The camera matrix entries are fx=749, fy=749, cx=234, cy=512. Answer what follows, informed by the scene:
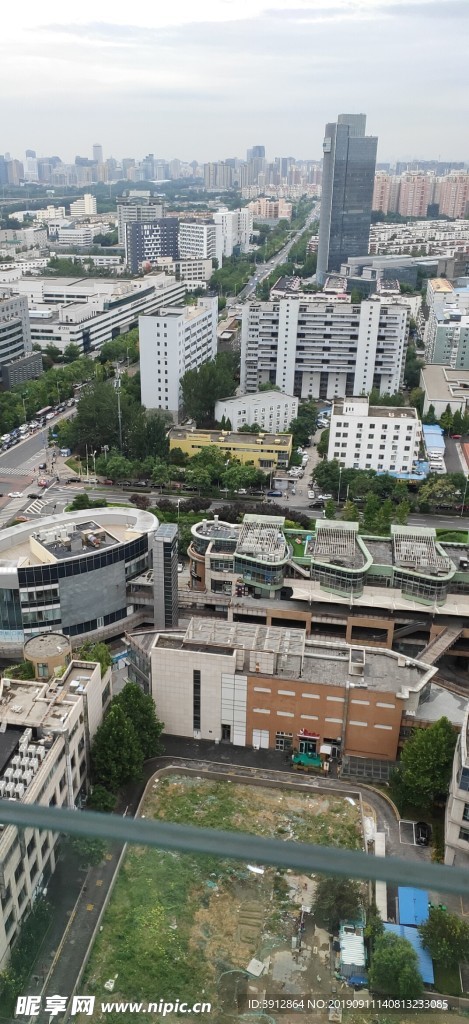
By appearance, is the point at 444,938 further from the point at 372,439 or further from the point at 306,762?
the point at 372,439

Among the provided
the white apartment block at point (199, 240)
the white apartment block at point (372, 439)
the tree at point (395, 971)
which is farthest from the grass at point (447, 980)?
the white apartment block at point (199, 240)

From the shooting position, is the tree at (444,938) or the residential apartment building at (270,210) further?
the residential apartment building at (270,210)

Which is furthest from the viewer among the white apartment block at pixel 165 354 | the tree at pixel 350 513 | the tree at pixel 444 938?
the white apartment block at pixel 165 354

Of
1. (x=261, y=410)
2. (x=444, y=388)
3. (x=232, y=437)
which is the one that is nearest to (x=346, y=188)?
(x=444, y=388)

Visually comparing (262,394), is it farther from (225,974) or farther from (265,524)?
(225,974)

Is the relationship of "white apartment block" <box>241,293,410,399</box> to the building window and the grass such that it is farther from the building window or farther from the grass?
the grass

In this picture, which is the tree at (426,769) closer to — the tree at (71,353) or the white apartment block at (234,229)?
the tree at (71,353)

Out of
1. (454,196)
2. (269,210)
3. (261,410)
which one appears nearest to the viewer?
(261,410)

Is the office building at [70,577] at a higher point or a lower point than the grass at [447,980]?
lower
